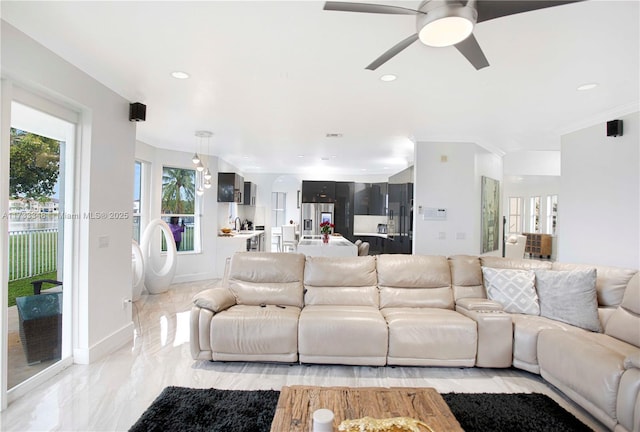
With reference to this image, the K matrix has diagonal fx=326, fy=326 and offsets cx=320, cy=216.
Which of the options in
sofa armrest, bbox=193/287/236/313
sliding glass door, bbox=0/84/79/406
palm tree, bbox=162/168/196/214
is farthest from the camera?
palm tree, bbox=162/168/196/214

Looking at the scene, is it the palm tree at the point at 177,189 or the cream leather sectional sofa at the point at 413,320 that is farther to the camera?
the palm tree at the point at 177,189

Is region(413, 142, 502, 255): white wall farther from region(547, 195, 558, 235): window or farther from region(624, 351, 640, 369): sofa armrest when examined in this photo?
region(547, 195, 558, 235): window

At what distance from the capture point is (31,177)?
256 cm

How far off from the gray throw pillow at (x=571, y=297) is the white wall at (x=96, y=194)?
13.7ft

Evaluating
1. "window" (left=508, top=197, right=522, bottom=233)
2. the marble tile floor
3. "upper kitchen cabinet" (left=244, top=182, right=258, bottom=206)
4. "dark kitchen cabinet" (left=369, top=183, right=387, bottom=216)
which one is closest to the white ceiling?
the marble tile floor

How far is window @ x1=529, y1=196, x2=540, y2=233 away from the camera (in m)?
11.3

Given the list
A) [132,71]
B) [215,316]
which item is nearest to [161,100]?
[132,71]

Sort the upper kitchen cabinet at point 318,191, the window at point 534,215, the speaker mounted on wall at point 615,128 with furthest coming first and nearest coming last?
the window at point 534,215 < the upper kitchen cabinet at point 318,191 < the speaker mounted on wall at point 615,128

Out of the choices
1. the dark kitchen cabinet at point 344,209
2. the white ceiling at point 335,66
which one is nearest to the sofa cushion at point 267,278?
the white ceiling at point 335,66

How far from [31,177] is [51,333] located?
1.34m

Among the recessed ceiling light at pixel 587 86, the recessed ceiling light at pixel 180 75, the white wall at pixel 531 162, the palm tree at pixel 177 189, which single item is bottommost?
the palm tree at pixel 177 189

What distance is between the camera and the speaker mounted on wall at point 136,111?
135 inches

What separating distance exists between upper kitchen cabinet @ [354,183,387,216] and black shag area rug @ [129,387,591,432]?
6789mm

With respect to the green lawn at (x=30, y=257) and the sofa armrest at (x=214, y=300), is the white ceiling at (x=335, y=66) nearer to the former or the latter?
the green lawn at (x=30, y=257)
